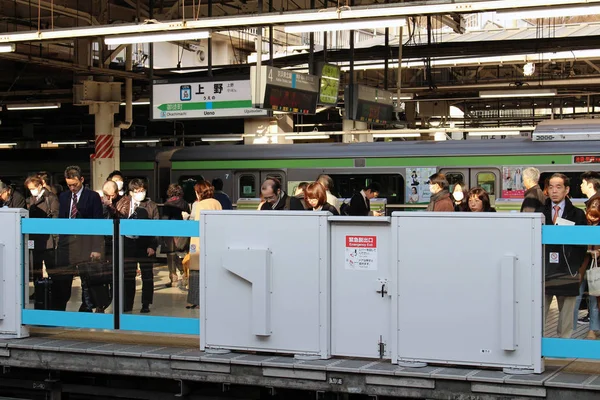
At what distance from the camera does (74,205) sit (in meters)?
9.14

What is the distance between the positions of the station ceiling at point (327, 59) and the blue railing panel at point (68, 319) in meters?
4.81

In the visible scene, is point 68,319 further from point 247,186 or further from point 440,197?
point 247,186

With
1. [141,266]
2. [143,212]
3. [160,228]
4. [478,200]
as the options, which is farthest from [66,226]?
[478,200]

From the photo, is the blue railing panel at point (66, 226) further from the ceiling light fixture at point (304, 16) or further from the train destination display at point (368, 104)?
the train destination display at point (368, 104)

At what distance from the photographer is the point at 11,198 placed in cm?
1103

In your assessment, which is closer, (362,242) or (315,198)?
(362,242)

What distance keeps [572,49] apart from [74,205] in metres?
8.41

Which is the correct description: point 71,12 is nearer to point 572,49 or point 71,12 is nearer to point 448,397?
point 572,49

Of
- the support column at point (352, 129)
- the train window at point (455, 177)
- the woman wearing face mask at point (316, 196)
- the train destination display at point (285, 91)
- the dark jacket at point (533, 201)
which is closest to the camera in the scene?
the woman wearing face mask at point (316, 196)

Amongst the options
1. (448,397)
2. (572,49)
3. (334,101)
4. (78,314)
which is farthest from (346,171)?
(448,397)

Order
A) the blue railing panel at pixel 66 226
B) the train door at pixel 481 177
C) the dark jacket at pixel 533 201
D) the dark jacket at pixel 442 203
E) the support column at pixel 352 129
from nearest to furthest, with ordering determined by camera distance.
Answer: the blue railing panel at pixel 66 226, the dark jacket at pixel 533 201, the dark jacket at pixel 442 203, the train door at pixel 481 177, the support column at pixel 352 129

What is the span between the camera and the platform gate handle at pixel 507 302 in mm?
5844

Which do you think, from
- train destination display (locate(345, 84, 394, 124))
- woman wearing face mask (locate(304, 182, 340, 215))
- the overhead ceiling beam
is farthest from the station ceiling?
woman wearing face mask (locate(304, 182, 340, 215))

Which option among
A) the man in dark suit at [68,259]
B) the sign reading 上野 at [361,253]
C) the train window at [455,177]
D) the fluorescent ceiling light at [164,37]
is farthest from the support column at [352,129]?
the sign reading 上野 at [361,253]
